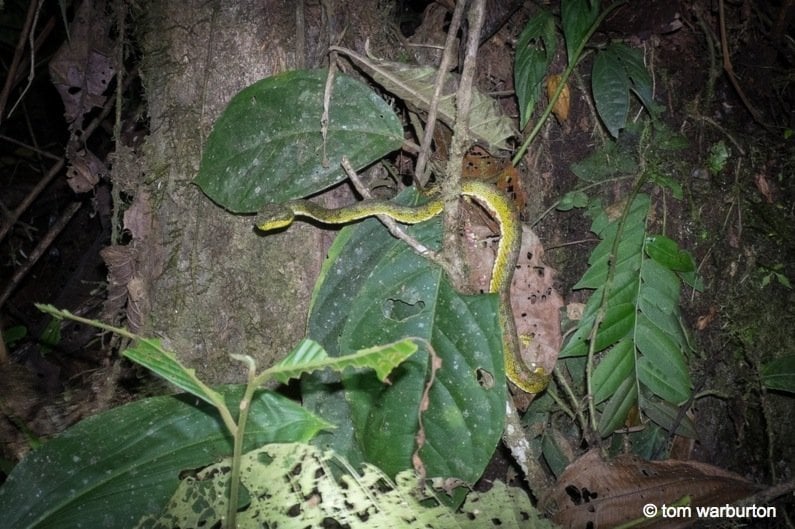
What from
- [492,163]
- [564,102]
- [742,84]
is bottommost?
[492,163]

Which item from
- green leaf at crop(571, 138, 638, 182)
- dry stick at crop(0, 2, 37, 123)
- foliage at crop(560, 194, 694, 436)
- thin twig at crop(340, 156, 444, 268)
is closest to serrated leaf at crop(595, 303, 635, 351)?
foliage at crop(560, 194, 694, 436)

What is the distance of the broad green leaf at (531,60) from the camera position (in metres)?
2.01

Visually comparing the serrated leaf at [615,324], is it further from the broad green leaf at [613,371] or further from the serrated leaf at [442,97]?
the serrated leaf at [442,97]

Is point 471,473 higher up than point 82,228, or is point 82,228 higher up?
point 82,228

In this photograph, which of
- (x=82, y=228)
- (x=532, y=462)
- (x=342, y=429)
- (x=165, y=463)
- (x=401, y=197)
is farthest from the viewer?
(x=82, y=228)

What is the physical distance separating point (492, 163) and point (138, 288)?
1.40 m

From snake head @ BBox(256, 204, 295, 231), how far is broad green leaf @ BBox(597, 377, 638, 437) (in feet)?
4.33

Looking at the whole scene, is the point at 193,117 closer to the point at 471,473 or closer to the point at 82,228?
the point at 471,473

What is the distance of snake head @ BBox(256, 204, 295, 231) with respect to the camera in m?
1.73

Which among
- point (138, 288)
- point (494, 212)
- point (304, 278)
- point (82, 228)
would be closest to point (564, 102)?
point (494, 212)

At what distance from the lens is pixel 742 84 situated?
7.64 feet

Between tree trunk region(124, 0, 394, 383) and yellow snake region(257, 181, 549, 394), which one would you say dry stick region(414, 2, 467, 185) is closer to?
yellow snake region(257, 181, 549, 394)

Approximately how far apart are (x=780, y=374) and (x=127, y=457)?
7.55ft

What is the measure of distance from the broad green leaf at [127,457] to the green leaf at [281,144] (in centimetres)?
67
